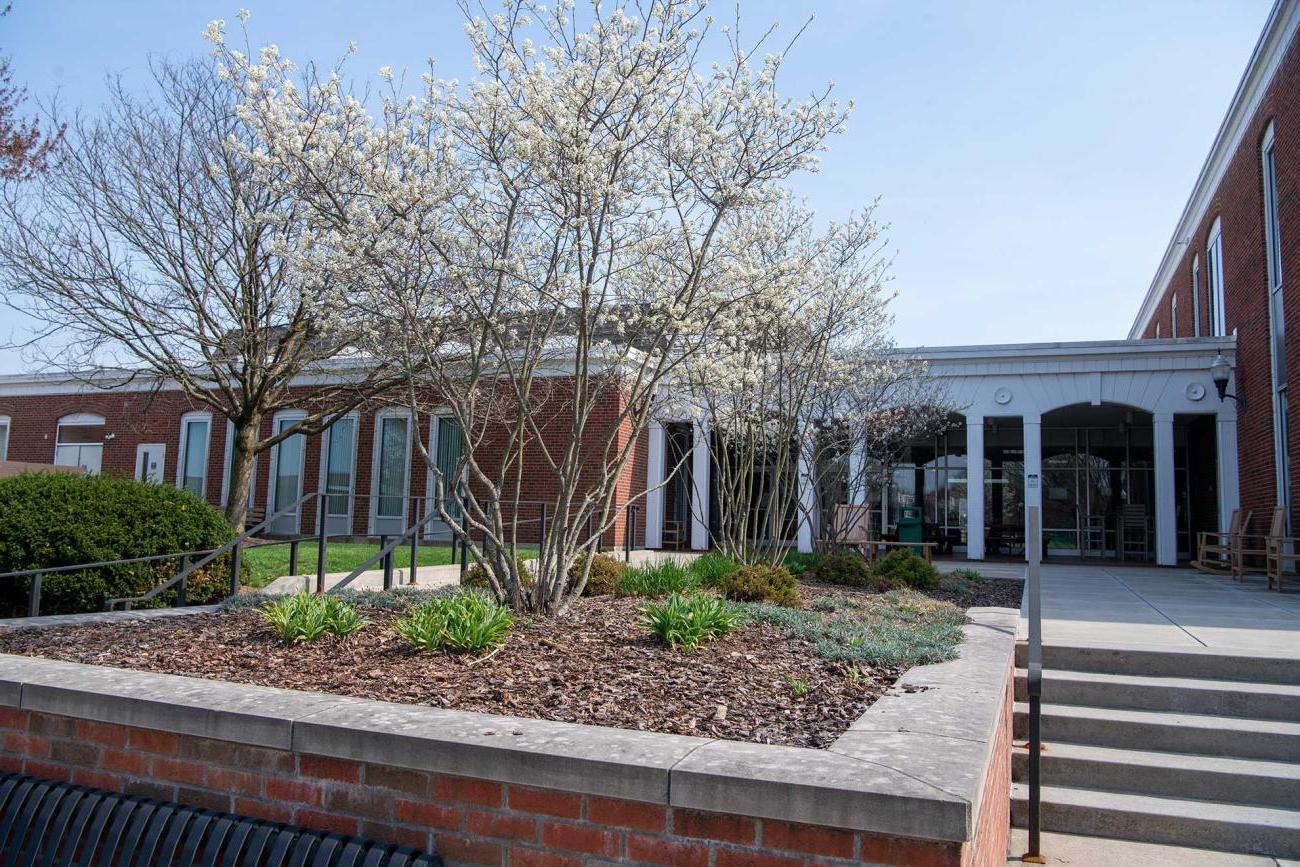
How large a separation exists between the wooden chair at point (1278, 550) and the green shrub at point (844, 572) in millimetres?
5648

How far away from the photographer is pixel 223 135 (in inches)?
551

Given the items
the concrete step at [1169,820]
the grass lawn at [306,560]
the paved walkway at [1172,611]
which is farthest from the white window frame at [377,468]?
the concrete step at [1169,820]

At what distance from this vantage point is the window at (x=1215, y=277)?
18953 mm

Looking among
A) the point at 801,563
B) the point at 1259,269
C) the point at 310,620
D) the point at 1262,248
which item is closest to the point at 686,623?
the point at 310,620

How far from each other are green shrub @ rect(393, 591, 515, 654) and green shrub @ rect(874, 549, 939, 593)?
6132 millimetres

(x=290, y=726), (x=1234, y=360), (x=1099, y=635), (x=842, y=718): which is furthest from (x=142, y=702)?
(x=1234, y=360)

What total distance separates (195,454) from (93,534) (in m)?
16.4

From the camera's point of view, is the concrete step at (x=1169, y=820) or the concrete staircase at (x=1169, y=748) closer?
the concrete step at (x=1169, y=820)

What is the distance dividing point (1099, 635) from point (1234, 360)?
41.3 feet

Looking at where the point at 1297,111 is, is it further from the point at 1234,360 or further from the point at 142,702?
the point at 142,702

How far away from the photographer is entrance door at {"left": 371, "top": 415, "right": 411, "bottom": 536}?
2061 centimetres

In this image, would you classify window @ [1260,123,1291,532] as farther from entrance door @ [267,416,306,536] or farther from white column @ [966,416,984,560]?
entrance door @ [267,416,306,536]

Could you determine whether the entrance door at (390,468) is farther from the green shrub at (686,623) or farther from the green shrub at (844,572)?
the green shrub at (686,623)

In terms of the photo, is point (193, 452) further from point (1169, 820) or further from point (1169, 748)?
point (1169, 820)
